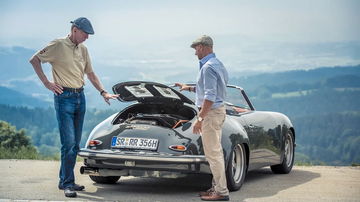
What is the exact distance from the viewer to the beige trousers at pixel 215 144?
9016 mm

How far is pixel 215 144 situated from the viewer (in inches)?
356

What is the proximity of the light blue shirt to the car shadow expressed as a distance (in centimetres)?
116

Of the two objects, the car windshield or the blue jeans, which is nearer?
the blue jeans

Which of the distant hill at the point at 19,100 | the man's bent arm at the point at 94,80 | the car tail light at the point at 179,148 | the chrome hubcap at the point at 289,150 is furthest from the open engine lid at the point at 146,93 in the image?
the distant hill at the point at 19,100

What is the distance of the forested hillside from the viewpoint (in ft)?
300

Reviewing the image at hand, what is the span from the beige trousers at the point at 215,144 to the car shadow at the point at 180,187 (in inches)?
14.6

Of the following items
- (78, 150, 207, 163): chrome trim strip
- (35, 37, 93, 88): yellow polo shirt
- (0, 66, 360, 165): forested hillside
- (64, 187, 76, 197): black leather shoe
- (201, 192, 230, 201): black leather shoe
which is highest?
(35, 37, 93, 88): yellow polo shirt

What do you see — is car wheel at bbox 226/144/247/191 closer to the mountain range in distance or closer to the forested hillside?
the forested hillside

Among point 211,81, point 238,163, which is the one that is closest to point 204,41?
point 211,81

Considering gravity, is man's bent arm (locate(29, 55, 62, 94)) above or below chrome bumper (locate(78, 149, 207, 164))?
above

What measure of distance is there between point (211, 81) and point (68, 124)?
189 cm

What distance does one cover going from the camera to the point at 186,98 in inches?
395

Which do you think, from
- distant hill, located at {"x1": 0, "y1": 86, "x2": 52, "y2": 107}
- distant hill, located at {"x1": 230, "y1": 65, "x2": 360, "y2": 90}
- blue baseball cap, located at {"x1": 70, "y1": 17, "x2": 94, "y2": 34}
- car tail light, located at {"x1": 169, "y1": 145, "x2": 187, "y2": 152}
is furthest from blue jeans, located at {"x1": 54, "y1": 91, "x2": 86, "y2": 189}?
distant hill, located at {"x1": 230, "y1": 65, "x2": 360, "y2": 90}

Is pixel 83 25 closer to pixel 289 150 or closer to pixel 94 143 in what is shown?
pixel 94 143
